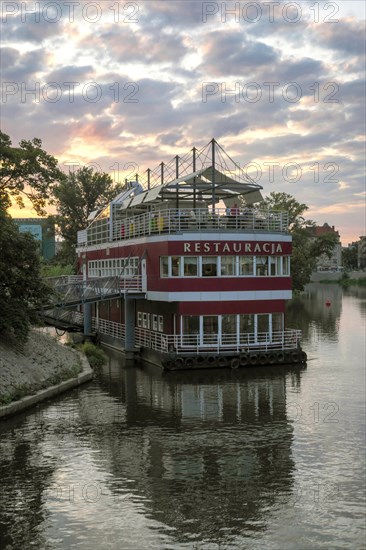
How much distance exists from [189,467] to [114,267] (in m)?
31.5

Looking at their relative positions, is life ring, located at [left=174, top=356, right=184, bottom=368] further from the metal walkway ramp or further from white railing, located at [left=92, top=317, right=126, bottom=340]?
white railing, located at [left=92, top=317, right=126, bottom=340]

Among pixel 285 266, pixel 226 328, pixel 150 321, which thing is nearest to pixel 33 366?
pixel 226 328

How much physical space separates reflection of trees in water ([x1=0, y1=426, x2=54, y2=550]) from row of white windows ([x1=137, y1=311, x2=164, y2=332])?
18.3 metres

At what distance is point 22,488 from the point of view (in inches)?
736

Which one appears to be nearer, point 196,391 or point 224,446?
point 224,446

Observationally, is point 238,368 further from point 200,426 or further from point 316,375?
point 200,426

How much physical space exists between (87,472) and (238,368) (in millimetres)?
19553

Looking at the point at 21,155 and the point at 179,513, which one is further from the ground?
the point at 21,155

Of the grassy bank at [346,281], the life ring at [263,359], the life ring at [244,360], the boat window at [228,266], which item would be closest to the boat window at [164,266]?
the boat window at [228,266]

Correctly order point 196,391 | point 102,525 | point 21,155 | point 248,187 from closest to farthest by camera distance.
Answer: point 102,525 < point 196,391 < point 21,155 < point 248,187

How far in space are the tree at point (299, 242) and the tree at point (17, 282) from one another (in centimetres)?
7920

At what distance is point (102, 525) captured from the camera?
1619cm

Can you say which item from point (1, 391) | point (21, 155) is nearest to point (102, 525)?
point (1, 391)

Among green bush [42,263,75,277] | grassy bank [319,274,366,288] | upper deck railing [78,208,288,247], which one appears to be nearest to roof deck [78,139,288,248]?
upper deck railing [78,208,288,247]
